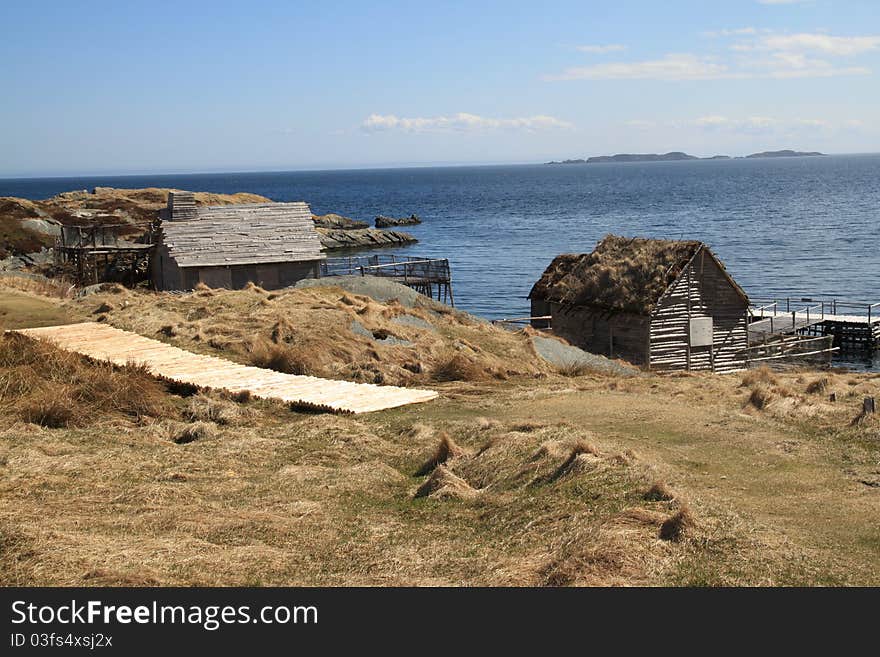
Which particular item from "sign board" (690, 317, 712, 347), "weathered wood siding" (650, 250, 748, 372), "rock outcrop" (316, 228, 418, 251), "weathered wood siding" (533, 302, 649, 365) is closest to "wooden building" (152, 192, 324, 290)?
"weathered wood siding" (533, 302, 649, 365)

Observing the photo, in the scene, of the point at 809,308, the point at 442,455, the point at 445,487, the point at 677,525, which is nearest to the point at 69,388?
the point at 442,455

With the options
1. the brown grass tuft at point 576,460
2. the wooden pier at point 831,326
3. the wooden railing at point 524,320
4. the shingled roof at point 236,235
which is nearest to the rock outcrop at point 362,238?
the shingled roof at point 236,235

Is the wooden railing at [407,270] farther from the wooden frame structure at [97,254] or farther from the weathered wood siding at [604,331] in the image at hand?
the weathered wood siding at [604,331]

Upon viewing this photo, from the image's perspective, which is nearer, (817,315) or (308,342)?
(308,342)

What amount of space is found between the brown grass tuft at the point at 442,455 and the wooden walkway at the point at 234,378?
3.76 metres

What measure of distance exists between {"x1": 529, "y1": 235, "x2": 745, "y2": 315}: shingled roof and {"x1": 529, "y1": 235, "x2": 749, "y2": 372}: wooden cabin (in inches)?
1.4

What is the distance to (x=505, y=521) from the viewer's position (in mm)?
11094

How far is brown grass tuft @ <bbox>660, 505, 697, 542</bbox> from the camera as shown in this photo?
9.41m

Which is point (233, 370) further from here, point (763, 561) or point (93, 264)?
point (93, 264)

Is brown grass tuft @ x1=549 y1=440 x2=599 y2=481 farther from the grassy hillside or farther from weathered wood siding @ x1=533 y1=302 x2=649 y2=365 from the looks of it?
weathered wood siding @ x1=533 y1=302 x2=649 y2=365

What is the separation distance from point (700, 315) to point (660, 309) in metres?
2.10

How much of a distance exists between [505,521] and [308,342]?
41.8ft
